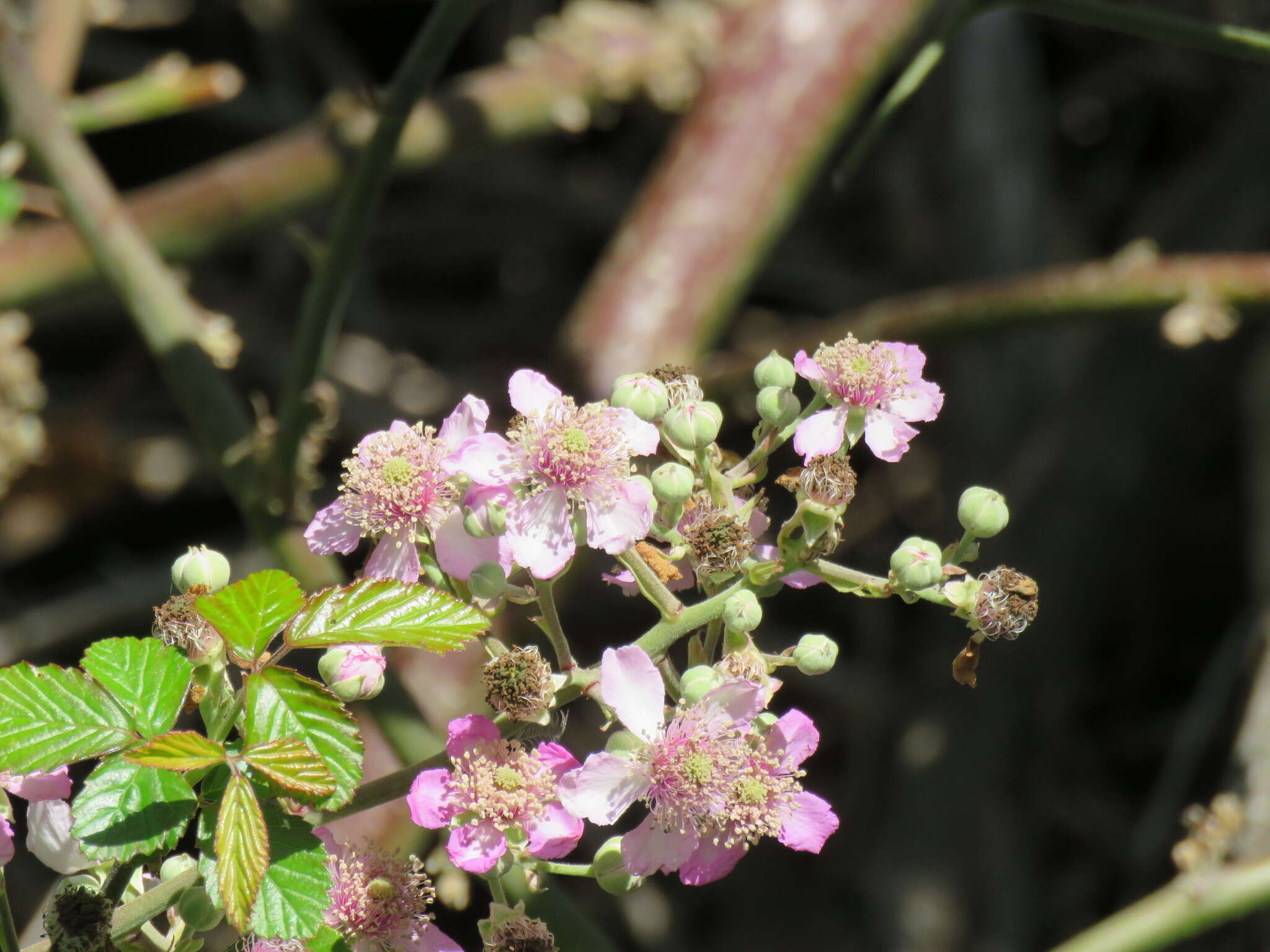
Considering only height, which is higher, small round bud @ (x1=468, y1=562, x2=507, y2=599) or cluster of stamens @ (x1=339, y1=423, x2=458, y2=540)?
cluster of stamens @ (x1=339, y1=423, x2=458, y2=540)

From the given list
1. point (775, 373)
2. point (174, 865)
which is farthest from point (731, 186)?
point (174, 865)

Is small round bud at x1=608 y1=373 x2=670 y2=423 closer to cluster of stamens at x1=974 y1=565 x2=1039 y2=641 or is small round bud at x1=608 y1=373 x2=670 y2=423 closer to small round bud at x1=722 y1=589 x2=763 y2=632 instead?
small round bud at x1=722 y1=589 x2=763 y2=632

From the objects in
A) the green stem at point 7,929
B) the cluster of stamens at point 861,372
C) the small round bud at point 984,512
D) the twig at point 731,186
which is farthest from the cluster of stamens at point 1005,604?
the twig at point 731,186

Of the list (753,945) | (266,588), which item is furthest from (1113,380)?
(266,588)

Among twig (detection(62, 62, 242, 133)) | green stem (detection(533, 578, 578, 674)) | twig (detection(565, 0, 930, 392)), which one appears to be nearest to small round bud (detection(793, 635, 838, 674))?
green stem (detection(533, 578, 578, 674))

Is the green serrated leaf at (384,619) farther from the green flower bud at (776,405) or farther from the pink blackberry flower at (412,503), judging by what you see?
the green flower bud at (776,405)

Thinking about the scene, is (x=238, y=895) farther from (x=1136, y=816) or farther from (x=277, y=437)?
(x=1136, y=816)

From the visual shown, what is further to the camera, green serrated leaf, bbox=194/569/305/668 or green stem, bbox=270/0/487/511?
green stem, bbox=270/0/487/511
